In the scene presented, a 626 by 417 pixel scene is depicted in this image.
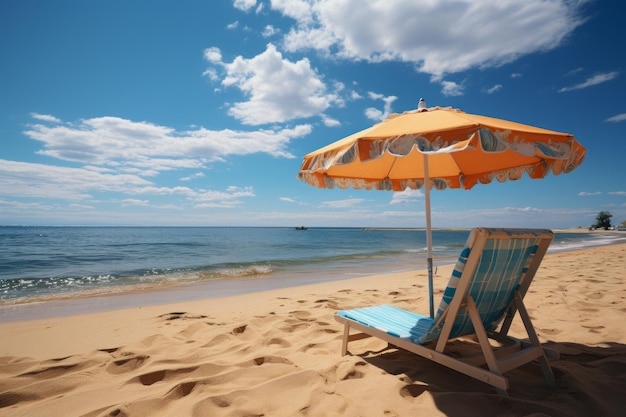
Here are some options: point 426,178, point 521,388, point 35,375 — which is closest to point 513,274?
point 521,388

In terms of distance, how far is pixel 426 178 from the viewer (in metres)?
3.69

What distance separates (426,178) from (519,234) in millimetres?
1554

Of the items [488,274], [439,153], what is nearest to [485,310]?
[488,274]

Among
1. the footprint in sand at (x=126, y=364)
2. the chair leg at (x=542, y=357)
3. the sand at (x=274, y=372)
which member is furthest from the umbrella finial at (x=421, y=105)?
the footprint in sand at (x=126, y=364)

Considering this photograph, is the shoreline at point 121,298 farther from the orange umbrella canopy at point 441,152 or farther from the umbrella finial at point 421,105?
the umbrella finial at point 421,105

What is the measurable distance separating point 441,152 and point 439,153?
254mm

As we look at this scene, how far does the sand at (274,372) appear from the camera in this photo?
2.16m

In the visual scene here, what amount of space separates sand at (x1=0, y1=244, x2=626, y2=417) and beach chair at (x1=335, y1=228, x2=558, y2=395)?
0.80 feet

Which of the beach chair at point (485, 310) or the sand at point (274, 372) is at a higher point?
the beach chair at point (485, 310)

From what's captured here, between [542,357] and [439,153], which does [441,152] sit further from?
[542,357]

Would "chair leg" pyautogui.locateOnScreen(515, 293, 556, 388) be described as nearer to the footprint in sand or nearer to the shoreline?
the footprint in sand

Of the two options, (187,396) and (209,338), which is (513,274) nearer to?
(187,396)

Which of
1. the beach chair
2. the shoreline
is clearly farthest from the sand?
the shoreline

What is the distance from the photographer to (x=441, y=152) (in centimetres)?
221
